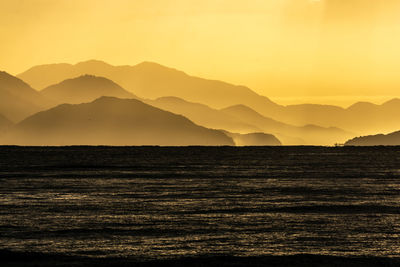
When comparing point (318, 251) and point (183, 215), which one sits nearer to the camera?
point (318, 251)

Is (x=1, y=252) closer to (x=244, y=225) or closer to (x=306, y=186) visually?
(x=244, y=225)

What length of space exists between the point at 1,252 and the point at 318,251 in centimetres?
1843

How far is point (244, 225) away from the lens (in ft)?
192

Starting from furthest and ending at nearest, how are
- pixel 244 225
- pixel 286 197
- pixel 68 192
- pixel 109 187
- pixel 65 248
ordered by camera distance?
pixel 109 187 < pixel 68 192 < pixel 286 197 < pixel 244 225 < pixel 65 248

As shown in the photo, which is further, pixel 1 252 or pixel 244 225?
pixel 244 225

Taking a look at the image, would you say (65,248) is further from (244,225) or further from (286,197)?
(286,197)

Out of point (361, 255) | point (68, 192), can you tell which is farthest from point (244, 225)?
point (68, 192)

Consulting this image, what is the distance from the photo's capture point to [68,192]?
91.6 m

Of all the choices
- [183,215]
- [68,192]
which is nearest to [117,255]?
[183,215]

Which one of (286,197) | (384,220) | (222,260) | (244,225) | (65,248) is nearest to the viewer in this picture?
(222,260)

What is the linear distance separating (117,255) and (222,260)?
6083 millimetres

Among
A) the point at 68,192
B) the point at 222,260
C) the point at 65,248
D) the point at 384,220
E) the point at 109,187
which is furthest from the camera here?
the point at 109,187

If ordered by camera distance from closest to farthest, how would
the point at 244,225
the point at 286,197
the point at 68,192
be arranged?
the point at 244,225 → the point at 286,197 → the point at 68,192

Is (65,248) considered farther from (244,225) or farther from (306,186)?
(306,186)
